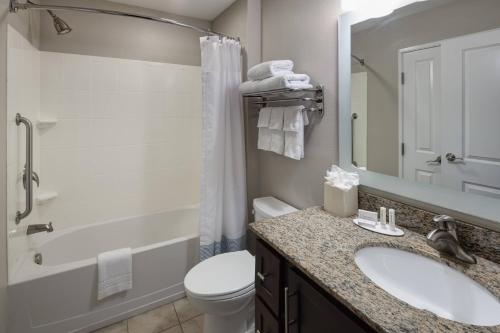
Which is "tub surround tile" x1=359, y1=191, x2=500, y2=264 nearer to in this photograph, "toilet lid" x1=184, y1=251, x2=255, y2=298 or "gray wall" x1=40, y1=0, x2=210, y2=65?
"toilet lid" x1=184, y1=251, x2=255, y2=298

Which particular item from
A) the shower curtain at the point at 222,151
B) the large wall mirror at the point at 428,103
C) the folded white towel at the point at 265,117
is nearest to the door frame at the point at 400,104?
the large wall mirror at the point at 428,103

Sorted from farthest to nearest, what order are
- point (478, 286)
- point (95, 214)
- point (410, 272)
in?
point (95, 214), point (410, 272), point (478, 286)

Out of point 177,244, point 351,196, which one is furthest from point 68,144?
point 351,196

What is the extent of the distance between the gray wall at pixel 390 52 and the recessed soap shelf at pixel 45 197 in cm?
Result: 226

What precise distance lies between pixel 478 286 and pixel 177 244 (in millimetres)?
1709

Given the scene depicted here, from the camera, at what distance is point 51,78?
202cm

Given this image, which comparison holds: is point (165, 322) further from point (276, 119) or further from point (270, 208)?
point (276, 119)

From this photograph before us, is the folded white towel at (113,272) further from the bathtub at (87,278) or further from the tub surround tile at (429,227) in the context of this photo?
the tub surround tile at (429,227)

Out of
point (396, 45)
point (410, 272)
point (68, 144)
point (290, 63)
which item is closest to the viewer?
point (410, 272)

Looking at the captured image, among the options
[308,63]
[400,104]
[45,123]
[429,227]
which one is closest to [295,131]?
[308,63]

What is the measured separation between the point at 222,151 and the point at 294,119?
652mm

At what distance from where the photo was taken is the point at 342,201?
1.24 meters

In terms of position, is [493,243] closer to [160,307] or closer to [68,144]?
[160,307]

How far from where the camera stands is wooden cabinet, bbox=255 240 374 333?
72cm
